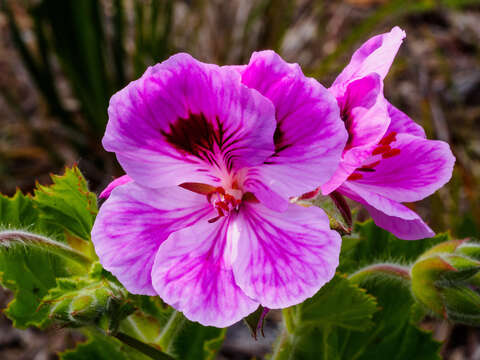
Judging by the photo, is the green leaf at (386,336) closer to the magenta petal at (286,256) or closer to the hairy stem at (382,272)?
the hairy stem at (382,272)

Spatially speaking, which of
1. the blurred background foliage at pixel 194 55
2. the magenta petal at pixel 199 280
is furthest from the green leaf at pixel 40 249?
the blurred background foliage at pixel 194 55

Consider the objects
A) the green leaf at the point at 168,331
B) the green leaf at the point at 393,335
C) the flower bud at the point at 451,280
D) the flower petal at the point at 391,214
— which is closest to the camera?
the flower petal at the point at 391,214

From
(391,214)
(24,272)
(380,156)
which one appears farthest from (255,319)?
(24,272)

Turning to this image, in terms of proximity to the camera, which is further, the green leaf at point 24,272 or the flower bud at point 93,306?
the green leaf at point 24,272

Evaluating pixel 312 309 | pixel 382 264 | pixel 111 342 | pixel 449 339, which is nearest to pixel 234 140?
pixel 312 309

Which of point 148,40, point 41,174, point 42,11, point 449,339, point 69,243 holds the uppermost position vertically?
point 69,243

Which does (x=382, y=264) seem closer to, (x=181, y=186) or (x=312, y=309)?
(x=312, y=309)

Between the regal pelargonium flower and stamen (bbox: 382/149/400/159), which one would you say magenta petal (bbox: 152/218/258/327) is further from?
stamen (bbox: 382/149/400/159)
